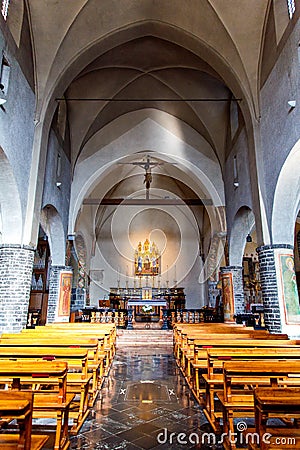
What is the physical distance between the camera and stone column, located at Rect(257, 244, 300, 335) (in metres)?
9.15

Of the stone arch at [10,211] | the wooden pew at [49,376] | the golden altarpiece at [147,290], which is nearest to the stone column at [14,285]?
the stone arch at [10,211]

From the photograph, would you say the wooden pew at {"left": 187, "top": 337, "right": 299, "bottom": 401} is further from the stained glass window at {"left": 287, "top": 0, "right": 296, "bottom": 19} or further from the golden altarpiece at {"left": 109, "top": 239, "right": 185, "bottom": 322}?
the golden altarpiece at {"left": 109, "top": 239, "right": 185, "bottom": 322}

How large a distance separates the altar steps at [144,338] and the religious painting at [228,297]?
2.67 metres

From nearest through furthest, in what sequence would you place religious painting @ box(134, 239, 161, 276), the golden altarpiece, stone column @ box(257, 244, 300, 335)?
1. stone column @ box(257, 244, 300, 335)
2. the golden altarpiece
3. religious painting @ box(134, 239, 161, 276)

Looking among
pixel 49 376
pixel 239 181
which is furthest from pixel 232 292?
pixel 49 376

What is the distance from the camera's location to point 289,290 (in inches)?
368

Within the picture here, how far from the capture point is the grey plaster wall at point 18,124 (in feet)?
26.6

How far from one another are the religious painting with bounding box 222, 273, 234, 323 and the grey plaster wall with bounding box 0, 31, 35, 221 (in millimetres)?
9319

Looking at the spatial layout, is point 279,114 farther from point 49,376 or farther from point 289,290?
point 49,376

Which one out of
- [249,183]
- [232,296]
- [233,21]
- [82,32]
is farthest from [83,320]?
[233,21]

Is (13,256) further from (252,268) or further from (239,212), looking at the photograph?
(252,268)

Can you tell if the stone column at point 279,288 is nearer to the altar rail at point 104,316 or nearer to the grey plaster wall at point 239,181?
the grey plaster wall at point 239,181

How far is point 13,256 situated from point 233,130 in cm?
1051

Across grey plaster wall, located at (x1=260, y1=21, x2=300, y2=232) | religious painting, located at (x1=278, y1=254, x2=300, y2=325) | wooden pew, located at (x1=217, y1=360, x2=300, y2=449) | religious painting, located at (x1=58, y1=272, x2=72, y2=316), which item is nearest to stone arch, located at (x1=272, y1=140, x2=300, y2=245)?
grey plaster wall, located at (x1=260, y1=21, x2=300, y2=232)
